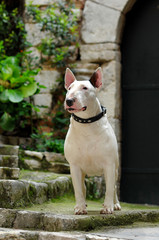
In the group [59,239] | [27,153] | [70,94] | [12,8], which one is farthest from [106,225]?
[12,8]

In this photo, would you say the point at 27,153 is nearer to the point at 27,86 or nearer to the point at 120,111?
the point at 27,86

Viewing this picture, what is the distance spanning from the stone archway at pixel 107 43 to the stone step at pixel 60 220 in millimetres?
2691

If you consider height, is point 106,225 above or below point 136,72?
below

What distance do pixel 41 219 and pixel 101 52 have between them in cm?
336

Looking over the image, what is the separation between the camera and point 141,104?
18.7 feet

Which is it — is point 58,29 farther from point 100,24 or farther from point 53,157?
point 53,157

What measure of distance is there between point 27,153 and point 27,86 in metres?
1.08

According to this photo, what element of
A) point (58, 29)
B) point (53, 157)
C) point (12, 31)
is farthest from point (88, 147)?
point (12, 31)

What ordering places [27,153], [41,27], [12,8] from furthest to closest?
[12,8]
[41,27]
[27,153]

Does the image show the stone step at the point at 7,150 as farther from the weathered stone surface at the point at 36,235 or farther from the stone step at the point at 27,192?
the weathered stone surface at the point at 36,235

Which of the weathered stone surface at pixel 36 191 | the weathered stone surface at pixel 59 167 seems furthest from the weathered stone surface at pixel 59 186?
the weathered stone surface at pixel 59 167

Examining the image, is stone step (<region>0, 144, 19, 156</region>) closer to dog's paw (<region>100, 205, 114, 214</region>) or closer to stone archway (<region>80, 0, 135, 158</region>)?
stone archway (<region>80, 0, 135, 158</region>)

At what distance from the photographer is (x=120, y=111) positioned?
5.69m

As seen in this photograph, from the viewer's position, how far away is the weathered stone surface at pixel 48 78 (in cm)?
584
